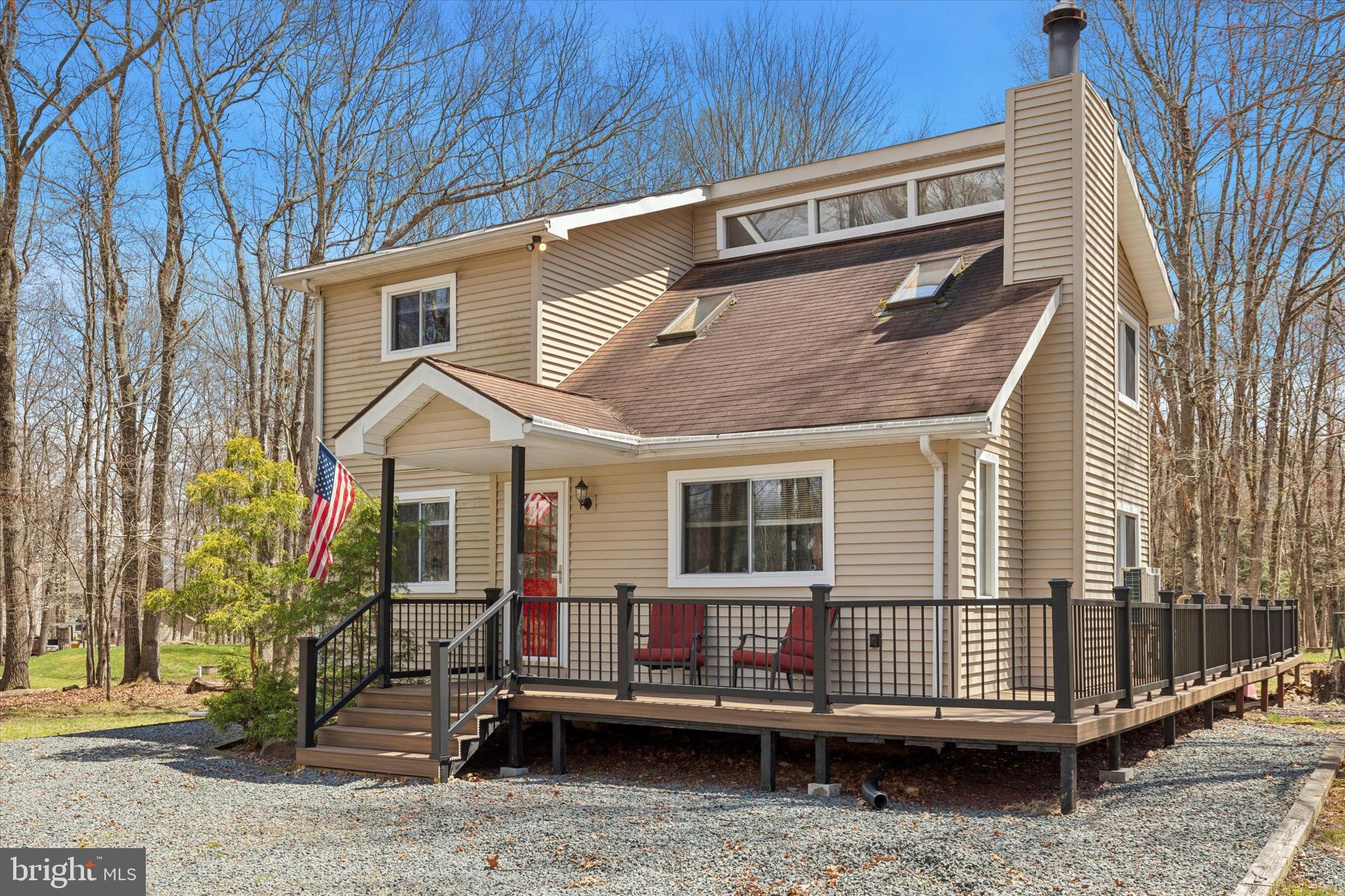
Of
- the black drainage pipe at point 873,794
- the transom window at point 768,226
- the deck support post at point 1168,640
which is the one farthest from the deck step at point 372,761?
the transom window at point 768,226

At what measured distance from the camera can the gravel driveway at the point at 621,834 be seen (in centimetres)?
604

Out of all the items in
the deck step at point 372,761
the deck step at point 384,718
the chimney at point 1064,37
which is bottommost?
the deck step at point 372,761

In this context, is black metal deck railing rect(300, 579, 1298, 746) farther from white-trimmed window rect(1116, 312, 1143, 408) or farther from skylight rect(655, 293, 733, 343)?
skylight rect(655, 293, 733, 343)

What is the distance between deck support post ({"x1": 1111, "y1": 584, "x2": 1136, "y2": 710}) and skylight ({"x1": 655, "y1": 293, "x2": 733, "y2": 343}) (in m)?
6.22

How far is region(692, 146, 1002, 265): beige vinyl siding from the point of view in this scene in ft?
45.0

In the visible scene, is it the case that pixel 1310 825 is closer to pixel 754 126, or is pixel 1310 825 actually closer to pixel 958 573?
pixel 958 573

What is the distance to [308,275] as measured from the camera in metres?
14.8

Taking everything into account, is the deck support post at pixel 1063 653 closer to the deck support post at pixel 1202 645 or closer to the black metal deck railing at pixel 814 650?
the black metal deck railing at pixel 814 650

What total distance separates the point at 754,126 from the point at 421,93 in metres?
8.66

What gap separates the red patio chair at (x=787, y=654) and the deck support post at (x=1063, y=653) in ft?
5.52

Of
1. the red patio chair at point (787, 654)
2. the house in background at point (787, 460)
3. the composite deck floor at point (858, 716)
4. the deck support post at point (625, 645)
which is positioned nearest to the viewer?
the composite deck floor at point (858, 716)

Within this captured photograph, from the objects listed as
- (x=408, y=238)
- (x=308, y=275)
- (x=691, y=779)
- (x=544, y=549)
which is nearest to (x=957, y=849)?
(x=691, y=779)

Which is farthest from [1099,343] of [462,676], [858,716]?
[462,676]

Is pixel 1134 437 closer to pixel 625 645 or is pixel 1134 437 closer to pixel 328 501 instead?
pixel 625 645
